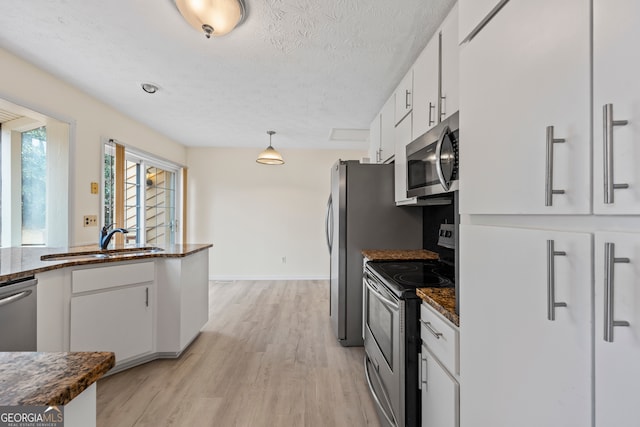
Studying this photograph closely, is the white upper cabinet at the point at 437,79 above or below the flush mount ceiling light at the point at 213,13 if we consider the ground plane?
below

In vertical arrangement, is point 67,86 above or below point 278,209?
above

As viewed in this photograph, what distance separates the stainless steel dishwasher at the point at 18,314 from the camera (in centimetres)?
141

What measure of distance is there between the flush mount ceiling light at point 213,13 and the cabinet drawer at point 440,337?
183 centimetres

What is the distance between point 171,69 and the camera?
2330 mm

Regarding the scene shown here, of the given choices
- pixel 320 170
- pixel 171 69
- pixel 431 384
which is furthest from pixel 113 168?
pixel 431 384

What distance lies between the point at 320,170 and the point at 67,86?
3.55 m

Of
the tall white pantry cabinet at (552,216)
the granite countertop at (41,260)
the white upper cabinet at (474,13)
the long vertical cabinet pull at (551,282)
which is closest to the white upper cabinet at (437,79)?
the white upper cabinet at (474,13)

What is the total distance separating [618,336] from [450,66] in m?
1.39

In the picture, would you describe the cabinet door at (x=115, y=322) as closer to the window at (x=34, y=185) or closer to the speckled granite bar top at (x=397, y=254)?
the window at (x=34, y=185)

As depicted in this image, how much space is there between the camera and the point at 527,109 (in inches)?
28.3

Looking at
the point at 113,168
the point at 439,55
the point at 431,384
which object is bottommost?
the point at 431,384

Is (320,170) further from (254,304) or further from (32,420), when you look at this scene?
(32,420)

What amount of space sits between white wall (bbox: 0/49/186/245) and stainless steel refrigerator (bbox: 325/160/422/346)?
91.3 inches

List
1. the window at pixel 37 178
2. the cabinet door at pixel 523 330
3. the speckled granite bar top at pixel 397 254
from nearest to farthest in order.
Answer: the cabinet door at pixel 523 330 → the speckled granite bar top at pixel 397 254 → the window at pixel 37 178
